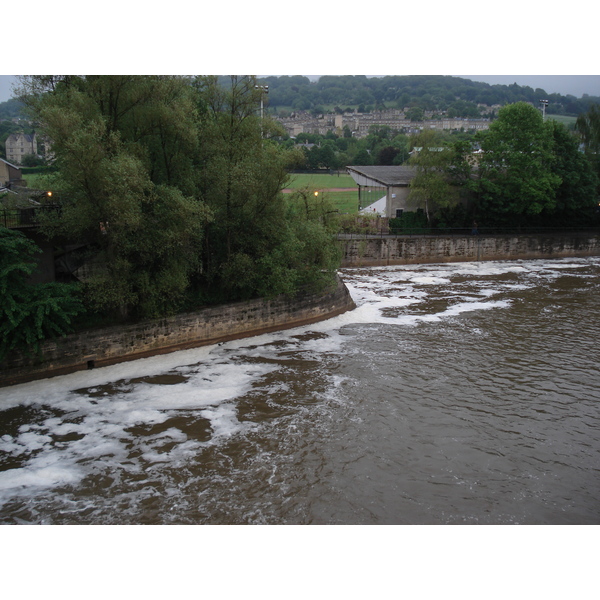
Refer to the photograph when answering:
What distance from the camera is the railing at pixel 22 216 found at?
58.6 ft

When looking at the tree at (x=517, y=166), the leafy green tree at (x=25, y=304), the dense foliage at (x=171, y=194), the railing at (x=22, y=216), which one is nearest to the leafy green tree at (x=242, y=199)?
the dense foliage at (x=171, y=194)

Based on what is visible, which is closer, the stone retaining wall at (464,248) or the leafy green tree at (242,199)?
the leafy green tree at (242,199)

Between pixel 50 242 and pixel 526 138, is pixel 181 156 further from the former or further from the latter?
pixel 526 138

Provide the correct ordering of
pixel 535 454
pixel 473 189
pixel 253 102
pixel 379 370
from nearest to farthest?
pixel 535 454 → pixel 379 370 → pixel 253 102 → pixel 473 189

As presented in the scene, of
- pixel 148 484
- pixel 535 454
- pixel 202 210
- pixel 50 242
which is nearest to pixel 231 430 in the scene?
pixel 148 484

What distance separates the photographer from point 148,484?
11805 mm

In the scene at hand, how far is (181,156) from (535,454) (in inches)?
575

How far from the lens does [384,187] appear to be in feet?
137

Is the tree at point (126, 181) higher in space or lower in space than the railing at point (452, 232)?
higher

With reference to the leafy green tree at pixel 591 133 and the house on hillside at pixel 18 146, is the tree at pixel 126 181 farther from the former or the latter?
the house on hillside at pixel 18 146

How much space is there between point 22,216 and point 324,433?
11908 mm

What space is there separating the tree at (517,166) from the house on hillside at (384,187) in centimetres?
529

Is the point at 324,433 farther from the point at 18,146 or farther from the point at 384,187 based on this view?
the point at 18,146

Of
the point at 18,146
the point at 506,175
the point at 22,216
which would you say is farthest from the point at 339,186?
the point at 22,216
